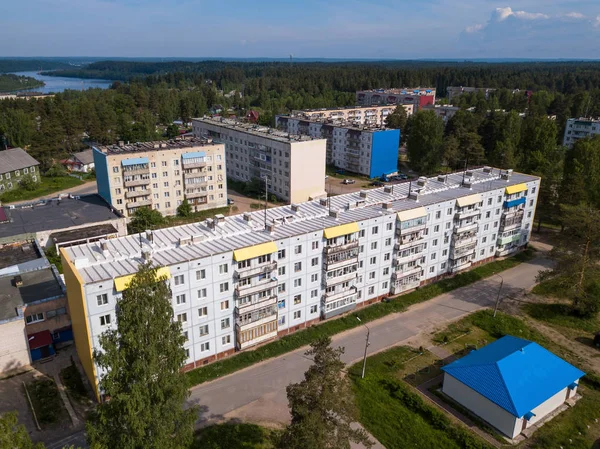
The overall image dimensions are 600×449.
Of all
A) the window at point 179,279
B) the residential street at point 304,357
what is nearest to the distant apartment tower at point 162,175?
the window at point 179,279

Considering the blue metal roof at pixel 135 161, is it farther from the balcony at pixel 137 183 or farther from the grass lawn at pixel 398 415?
the grass lawn at pixel 398 415

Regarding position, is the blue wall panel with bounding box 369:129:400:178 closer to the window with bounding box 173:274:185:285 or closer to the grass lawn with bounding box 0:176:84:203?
the grass lawn with bounding box 0:176:84:203

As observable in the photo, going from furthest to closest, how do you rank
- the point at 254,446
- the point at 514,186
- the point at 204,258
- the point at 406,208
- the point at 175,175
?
1. the point at 175,175
2. the point at 514,186
3. the point at 406,208
4. the point at 204,258
5. the point at 254,446

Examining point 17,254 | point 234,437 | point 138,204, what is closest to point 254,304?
point 234,437

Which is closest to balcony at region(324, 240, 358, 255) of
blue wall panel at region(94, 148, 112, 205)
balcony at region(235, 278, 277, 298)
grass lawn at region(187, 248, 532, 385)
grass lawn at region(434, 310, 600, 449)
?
balcony at region(235, 278, 277, 298)

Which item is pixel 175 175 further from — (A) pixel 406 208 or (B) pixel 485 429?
(B) pixel 485 429

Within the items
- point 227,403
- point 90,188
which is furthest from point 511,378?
point 90,188

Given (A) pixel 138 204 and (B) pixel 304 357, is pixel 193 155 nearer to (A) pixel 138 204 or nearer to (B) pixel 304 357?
(A) pixel 138 204
